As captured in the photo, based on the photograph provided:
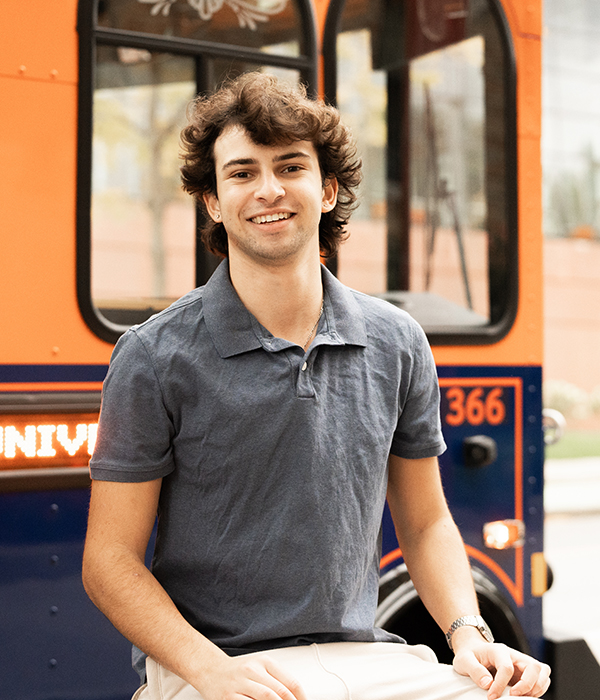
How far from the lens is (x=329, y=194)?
1912 millimetres

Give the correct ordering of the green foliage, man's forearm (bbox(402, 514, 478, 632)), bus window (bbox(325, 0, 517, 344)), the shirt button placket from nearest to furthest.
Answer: the shirt button placket → man's forearm (bbox(402, 514, 478, 632)) → bus window (bbox(325, 0, 517, 344)) → the green foliage

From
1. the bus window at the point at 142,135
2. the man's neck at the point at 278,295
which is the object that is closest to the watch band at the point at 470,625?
the man's neck at the point at 278,295

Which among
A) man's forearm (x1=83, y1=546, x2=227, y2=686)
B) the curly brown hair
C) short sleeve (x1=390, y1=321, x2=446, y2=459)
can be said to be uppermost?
the curly brown hair

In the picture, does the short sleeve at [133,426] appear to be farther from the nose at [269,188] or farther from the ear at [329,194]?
the ear at [329,194]

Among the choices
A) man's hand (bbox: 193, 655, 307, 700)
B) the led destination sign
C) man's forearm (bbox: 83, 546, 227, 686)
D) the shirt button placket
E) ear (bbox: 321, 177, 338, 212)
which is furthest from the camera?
the led destination sign

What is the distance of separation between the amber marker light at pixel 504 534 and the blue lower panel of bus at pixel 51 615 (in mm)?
1224

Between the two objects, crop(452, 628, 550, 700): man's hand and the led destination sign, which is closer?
crop(452, 628, 550, 700): man's hand

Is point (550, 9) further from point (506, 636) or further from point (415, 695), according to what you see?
point (415, 695)

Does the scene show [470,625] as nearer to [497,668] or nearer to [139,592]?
[497,668]

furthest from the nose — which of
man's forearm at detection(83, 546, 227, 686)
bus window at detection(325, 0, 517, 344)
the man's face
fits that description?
bus window at detection(325, 0, 517, 344)

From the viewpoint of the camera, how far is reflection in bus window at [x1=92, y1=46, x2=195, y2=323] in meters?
2.30

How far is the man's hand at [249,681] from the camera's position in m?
1.39

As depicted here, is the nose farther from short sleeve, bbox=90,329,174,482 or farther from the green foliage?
the green foliage

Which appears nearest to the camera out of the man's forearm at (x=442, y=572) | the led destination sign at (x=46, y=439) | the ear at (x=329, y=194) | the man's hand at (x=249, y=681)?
the man's hand at (x=249, y=681)
